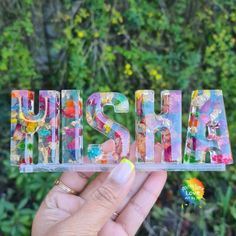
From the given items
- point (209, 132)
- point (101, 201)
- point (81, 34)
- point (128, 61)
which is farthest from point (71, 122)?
point (128, 61)

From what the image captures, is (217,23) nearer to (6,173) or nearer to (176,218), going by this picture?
(176,218)

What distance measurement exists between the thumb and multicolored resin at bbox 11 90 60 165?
13.4 inches

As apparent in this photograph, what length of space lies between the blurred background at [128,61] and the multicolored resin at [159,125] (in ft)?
2.92

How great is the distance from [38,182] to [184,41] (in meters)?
1.44

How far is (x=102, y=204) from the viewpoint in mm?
1883

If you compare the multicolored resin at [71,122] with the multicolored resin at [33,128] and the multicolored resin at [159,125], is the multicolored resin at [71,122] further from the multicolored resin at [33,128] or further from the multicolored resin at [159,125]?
the multicolored resin at [159,125]

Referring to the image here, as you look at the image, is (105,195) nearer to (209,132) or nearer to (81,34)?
(209,132)

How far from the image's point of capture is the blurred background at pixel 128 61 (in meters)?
3.05

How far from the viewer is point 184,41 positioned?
351cm

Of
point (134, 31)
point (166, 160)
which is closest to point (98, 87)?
point (134, 31)

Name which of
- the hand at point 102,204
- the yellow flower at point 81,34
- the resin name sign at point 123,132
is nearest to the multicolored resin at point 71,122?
the resin name sign at point 123,132

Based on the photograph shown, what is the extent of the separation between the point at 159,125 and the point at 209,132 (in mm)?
222

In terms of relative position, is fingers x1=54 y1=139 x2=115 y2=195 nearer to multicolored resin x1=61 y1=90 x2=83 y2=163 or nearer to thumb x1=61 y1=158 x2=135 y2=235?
multicolored resin x1=61 y1=90 x2=83 y2=163

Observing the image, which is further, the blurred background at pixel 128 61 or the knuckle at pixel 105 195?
the blurred background at pixel 128 61
